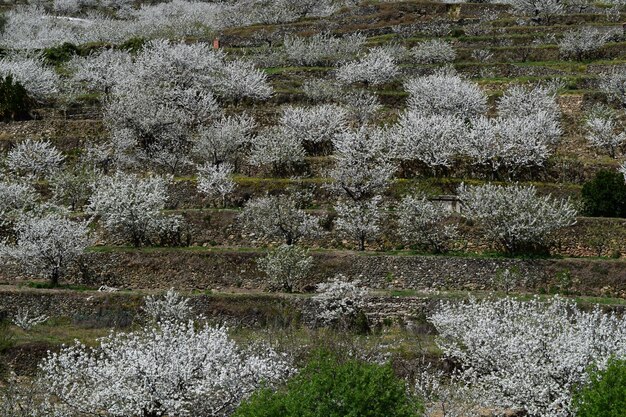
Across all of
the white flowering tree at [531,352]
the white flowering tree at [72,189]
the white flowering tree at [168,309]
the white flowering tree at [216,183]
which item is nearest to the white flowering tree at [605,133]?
the white flowering tree at [216,183]

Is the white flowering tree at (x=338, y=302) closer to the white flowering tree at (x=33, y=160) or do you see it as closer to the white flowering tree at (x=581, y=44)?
the white flowering tree at (x=33, y=160)

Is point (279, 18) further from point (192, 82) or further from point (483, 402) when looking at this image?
point (483, 402)

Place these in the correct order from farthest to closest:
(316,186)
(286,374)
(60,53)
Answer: (60,53) < (316,186) < (286,374)

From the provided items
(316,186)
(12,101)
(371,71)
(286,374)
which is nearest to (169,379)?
(286,374)

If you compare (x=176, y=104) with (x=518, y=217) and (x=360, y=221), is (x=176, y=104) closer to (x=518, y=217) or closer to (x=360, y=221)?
(x=360, y=221)

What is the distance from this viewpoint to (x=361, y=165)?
109 ft

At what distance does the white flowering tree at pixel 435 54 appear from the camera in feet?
162

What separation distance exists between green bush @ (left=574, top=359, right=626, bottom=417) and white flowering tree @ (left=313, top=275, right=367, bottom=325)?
960 cm

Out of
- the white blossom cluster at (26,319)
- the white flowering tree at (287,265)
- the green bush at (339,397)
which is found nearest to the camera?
the green bush at (339,397)

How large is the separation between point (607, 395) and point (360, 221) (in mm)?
15010

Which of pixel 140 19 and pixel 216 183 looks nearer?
pixel 216 183

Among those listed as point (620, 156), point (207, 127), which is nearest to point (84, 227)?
point (207, 127)

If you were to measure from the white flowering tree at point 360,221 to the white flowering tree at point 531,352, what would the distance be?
861 centimetres

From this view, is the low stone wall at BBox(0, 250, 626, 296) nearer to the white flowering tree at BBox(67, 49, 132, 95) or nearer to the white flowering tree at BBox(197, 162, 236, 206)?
the white flowering tree at BBox(197, 162, 236, 206)
